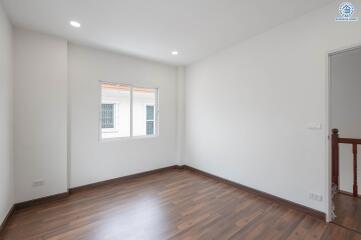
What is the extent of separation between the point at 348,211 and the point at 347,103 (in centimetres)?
229

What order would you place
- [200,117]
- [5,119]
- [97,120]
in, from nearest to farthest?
[5,119] < [97,120] < [200,117]

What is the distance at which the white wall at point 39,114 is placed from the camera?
2768mm

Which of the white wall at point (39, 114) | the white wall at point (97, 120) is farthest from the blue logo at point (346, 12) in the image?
the white wall at point (39, 114)

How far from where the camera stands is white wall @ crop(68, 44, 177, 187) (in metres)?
3.40

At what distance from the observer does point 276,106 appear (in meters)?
2.90

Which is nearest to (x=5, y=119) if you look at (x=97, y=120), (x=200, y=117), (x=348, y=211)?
(x=97, y=120)

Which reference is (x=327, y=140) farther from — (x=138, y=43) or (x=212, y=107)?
(x=138, y=43)

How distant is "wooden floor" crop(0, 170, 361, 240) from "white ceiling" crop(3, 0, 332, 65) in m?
2.93

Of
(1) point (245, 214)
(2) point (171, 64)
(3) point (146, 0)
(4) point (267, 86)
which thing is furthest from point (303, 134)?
(2) point (171, 64)

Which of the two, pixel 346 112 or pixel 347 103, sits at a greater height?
pixel 347 103

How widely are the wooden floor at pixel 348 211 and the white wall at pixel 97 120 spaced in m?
3.57

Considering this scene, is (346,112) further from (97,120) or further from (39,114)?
(39,114)

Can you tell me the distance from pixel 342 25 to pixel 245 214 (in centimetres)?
287

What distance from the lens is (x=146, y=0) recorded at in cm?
219
